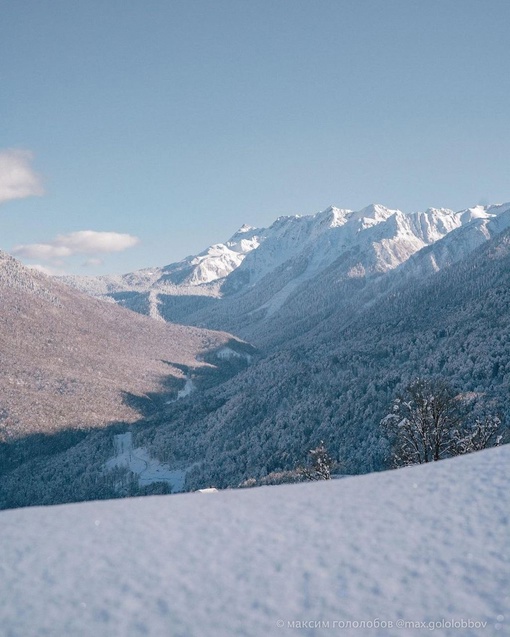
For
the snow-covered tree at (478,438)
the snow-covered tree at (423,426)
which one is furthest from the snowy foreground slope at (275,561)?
the snow-covered tree at (478,438)

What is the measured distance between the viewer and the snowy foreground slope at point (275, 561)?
775cm

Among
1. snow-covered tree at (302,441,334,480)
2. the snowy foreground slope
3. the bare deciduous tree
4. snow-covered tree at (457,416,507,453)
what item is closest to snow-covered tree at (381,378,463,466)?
the bare deciduous tree

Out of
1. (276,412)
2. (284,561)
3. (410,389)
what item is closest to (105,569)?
(284,561)

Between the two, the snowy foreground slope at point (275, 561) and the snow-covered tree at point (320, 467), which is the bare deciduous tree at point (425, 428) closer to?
the snow-covered tree at point (320, 467)

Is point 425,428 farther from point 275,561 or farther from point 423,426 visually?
point 275,561

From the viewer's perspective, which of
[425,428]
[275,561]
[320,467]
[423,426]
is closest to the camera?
[275,561]

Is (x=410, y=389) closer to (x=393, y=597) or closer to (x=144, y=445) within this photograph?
(x=393, y=597)

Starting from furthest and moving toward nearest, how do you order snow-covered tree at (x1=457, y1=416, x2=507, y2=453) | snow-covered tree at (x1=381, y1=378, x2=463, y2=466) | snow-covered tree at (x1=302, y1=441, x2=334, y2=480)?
snow-covered tree at (x1=302, y1=441, x2=334, y2=480) → snow-covered tree at (x1=457, y1=416, x2=507, y2=453) → snow-covered tree at (x1=381, y1=378, x2=463, y2=466)

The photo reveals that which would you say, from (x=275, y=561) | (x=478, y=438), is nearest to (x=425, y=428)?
(x=478, y=438)

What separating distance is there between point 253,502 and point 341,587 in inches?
163

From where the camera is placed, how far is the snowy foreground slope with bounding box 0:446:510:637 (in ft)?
25.4

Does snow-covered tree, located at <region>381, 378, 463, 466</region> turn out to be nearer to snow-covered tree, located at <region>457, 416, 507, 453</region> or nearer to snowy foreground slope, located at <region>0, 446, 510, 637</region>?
snow-covered tree, located at <region>457, 416, 507, 453</region>

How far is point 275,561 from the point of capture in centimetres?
938

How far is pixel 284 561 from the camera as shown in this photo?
9352 mm
